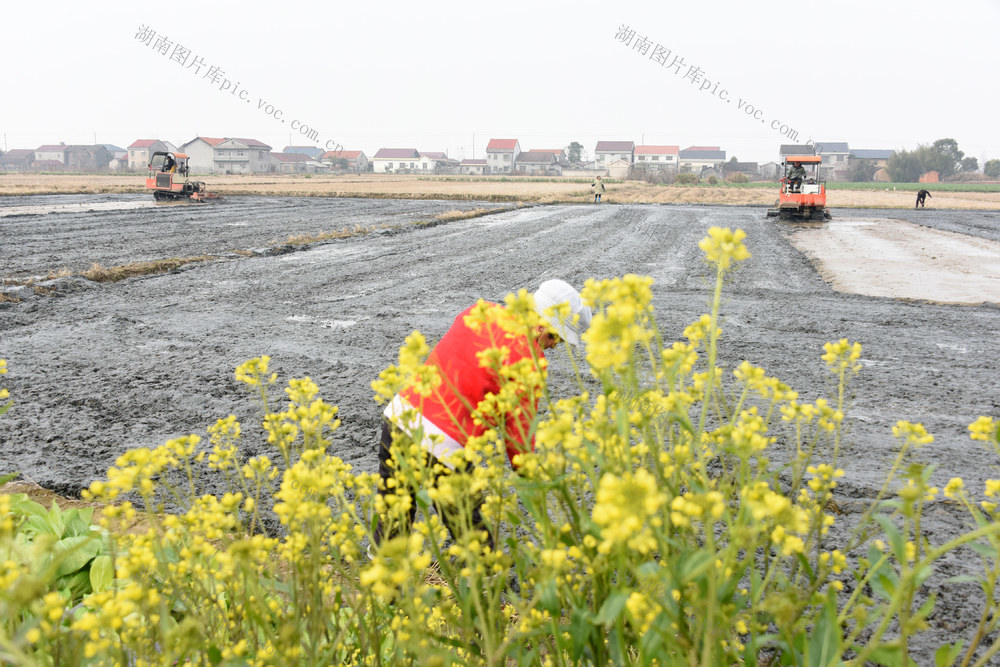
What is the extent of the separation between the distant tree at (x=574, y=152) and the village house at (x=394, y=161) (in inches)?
1260

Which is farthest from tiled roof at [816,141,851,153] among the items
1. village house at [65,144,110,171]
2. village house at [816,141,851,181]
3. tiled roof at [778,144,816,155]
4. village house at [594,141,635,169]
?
village house at [65,144,110,171]

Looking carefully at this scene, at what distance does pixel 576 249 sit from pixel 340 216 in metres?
12.4

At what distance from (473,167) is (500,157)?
262 inches

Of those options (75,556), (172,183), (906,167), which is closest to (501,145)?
(906,167)

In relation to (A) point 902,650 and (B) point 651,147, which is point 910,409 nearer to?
(A) point 902,650

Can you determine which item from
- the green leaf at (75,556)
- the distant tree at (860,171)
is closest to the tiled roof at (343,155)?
the distant tree at (860,171)

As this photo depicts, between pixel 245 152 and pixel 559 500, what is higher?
pixel 245 152

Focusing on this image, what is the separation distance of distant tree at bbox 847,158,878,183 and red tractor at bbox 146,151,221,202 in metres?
81.7

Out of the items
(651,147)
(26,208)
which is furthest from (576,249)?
(651,147)

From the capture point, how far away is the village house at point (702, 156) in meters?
125

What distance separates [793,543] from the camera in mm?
1107

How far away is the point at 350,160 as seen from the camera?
122m

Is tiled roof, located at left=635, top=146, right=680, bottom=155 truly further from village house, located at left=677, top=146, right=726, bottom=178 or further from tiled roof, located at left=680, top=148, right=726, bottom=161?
tiled roof, located at left=680, top=148, right=726, bottom=161

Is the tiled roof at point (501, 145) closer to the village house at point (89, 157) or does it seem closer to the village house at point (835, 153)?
the village house at point (835, 153)
